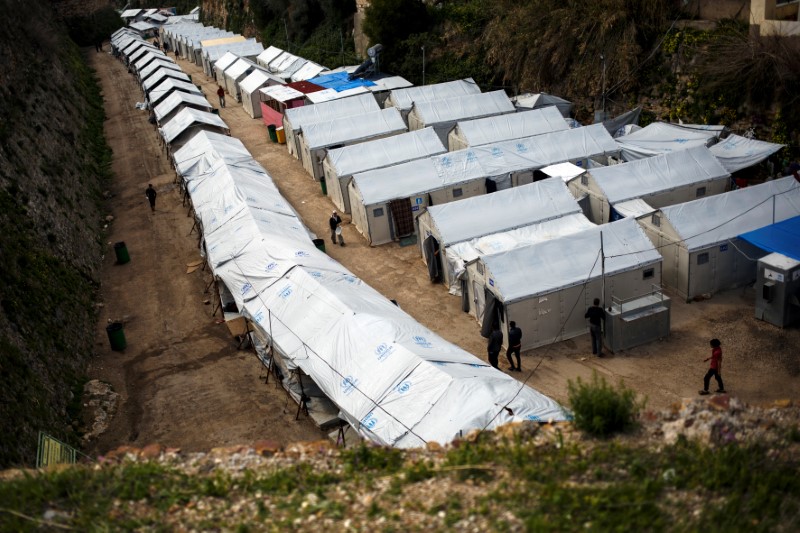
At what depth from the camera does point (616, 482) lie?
9133 mm

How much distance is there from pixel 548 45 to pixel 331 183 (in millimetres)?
13561

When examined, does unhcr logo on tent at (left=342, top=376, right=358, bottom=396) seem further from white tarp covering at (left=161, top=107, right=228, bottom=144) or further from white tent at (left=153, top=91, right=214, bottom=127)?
white tent at (left=153, top=91, right=214, bottom=127)

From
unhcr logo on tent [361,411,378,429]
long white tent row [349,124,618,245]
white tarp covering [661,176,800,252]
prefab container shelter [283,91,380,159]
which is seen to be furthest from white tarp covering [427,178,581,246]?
prefab container shelter [283,91,380,159]

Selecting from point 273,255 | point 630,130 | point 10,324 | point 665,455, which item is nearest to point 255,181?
point 273,255

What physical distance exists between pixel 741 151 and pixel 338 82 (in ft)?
77.9

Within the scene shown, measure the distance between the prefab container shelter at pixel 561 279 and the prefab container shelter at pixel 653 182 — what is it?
13.5 ft

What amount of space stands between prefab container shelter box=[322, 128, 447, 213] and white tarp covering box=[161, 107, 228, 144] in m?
9.63

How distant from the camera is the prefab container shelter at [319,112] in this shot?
114 feet

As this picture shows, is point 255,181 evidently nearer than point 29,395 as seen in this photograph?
No

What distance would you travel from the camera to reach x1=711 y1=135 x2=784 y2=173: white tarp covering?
976 inches

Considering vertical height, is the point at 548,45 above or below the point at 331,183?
above

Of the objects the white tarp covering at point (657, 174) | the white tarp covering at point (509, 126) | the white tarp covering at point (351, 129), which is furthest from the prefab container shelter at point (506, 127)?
the white tarp covering at point (657, 174)

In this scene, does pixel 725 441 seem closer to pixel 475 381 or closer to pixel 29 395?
pixel 475 381

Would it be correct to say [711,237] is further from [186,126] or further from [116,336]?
[186,126]
